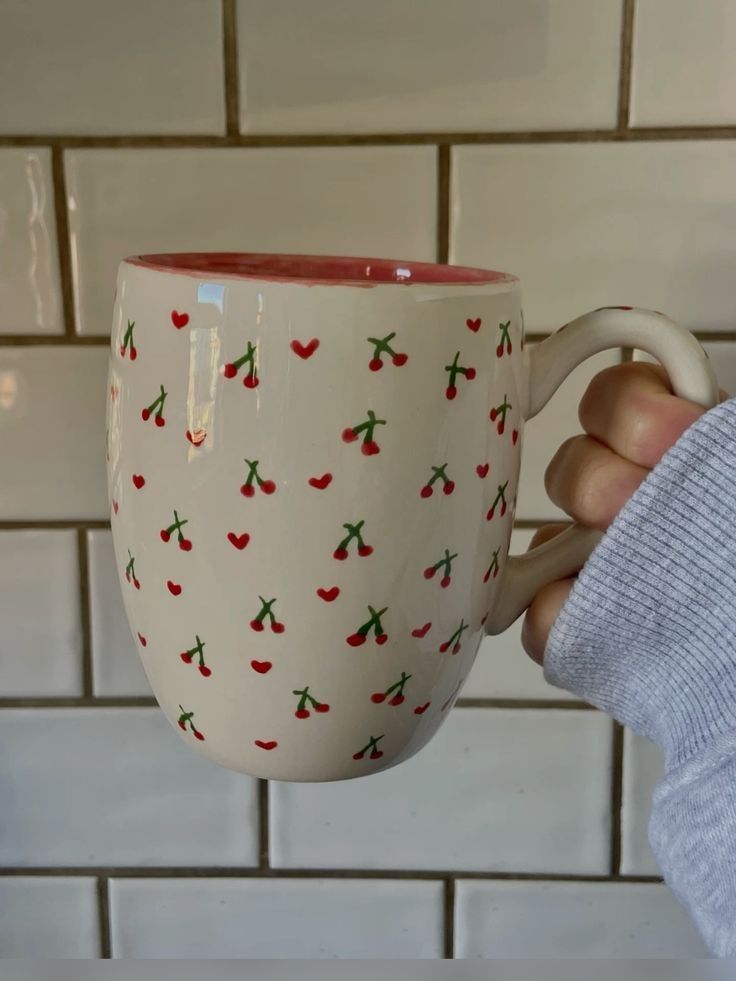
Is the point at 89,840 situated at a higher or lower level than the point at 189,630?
lower

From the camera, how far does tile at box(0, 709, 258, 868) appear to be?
505 millimetres

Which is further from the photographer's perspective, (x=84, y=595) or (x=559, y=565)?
(x=84, y=595)

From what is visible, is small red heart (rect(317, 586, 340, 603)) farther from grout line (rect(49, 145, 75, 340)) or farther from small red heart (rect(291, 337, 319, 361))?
grout line (rect(49, 145, 75, 340))

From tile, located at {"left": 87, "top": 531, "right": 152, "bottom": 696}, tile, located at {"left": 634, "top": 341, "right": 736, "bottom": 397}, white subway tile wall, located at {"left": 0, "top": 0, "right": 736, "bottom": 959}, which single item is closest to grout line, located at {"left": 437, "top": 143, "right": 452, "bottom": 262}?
white subway tile wall, located at {"left": 0, "top": 0, "right": 736, "bottom": 959}

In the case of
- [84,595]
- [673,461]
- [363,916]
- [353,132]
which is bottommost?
[363,916]

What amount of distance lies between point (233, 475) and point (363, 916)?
350 mm

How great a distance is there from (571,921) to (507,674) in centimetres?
15

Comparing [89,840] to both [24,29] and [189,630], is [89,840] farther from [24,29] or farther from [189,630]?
[24,29]

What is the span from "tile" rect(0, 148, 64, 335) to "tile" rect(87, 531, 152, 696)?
11 cm

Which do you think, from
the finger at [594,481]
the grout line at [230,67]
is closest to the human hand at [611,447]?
the finger at [594,481]

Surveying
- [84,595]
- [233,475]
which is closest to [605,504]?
[233,475]

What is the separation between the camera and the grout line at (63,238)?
0.44 metres

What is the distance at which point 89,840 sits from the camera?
522 mm

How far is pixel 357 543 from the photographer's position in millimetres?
270
